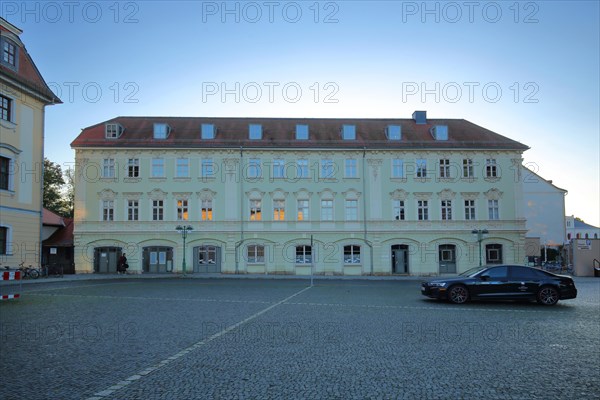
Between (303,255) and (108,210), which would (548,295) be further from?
(108,210)

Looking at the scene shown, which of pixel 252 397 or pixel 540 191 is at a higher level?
pixel 540 191

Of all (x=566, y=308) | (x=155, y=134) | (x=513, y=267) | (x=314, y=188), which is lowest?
(x=566, y=308)

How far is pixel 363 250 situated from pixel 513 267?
87.2ft

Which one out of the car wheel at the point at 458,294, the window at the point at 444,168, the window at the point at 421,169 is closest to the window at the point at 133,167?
the window at the point at 421,169

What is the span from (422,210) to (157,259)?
22622 millimetres

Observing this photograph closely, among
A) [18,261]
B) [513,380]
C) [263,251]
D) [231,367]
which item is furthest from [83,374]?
[263,251]

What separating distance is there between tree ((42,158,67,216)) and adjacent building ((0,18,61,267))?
37.1 metres

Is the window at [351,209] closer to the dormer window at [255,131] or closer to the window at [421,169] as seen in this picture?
the window at [421,169]

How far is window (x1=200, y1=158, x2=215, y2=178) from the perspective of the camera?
4591cm

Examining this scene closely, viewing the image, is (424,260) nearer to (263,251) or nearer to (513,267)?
(263,251)

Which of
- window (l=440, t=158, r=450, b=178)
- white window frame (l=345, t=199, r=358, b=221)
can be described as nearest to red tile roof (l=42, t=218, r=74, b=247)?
white window frame (l=345, t=199, r=358, b=221)

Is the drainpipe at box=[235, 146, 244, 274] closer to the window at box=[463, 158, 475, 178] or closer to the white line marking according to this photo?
the window at box=[463, 158, 475, 178]

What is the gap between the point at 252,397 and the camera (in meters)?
6.61

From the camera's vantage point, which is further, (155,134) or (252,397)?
(155,134)
